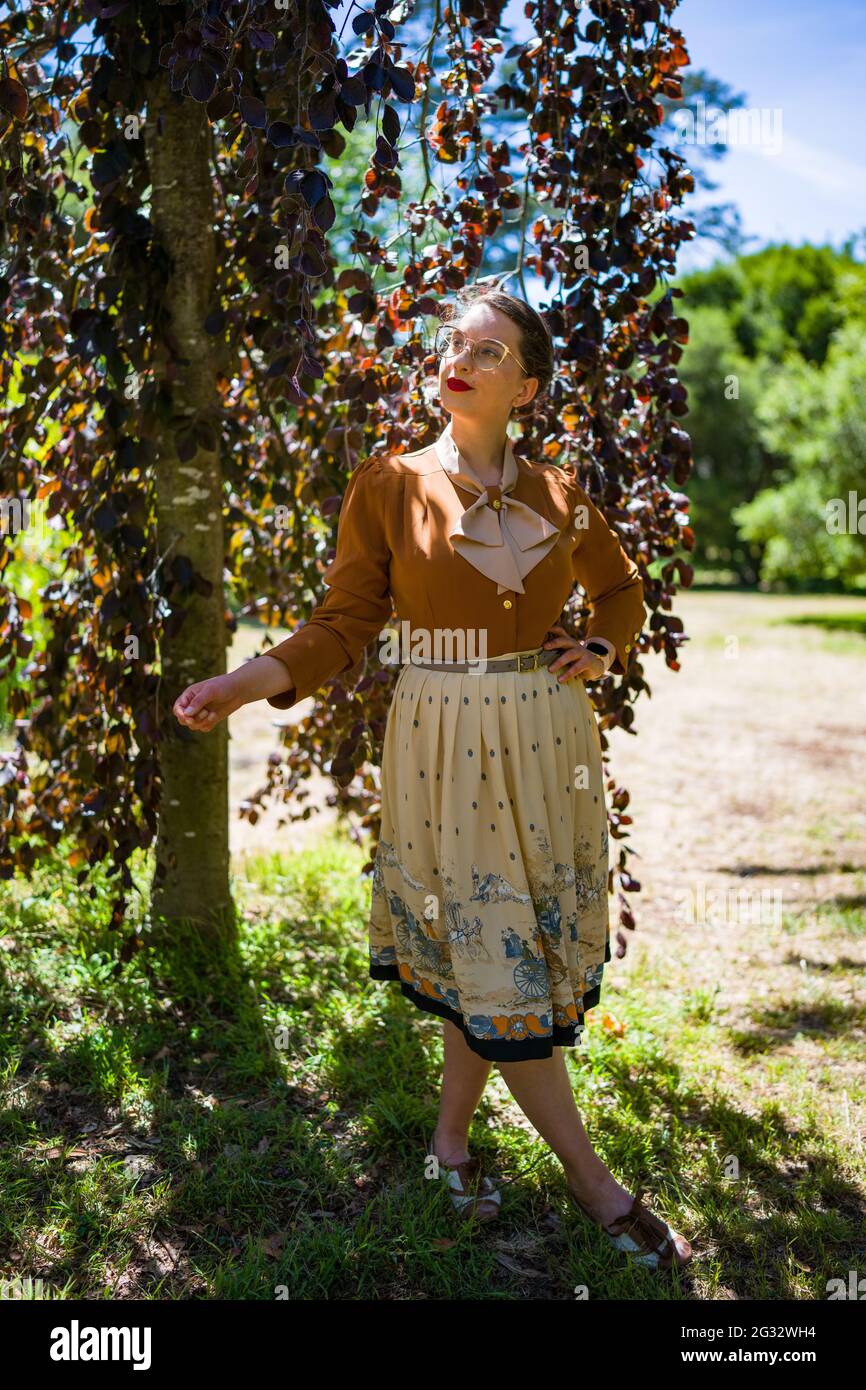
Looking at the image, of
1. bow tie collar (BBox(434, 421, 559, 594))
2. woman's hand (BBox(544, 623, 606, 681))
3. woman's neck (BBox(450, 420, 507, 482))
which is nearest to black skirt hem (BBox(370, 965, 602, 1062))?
woman's hand (BBox(544, 623, 606, 681))

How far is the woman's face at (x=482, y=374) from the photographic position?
1842 mm

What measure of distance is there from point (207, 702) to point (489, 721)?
477 mm

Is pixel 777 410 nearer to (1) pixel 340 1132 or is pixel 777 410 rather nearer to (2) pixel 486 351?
(2) pixel 486 351

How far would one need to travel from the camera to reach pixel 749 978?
3.28 metres

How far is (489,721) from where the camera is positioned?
181 centimetres

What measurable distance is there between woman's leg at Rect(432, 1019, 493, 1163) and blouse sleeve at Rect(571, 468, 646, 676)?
80cm

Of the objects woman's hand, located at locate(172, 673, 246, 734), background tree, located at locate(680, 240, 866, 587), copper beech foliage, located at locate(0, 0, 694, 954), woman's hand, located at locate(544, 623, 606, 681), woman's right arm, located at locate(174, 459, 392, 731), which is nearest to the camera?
woman's hand, located at locate(172, 673, 246, 734)

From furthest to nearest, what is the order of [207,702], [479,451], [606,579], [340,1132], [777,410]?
[777,410] < [340,1132] < [606,579] < [479,451] < [207,702]

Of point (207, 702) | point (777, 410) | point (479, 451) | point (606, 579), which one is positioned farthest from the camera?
point (777, 410)

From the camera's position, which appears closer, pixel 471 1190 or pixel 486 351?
pixel 486 351

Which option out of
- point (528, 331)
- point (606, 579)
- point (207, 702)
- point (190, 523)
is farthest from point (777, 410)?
point (207, 702)

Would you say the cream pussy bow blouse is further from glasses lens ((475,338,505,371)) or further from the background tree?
the background tree

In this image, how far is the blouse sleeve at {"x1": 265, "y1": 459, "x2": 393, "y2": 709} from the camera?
1.84 m

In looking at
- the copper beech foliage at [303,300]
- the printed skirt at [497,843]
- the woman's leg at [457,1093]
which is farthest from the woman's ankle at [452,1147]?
the copper beech foliage at [303,300]
